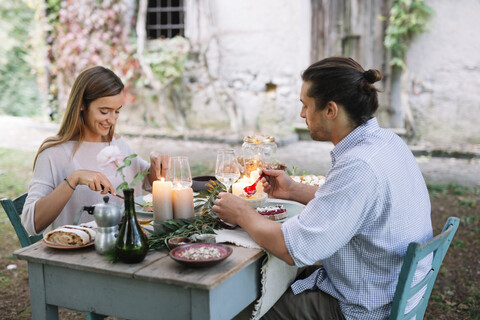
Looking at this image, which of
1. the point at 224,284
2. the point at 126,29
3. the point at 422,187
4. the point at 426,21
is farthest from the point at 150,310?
the point at 126,29

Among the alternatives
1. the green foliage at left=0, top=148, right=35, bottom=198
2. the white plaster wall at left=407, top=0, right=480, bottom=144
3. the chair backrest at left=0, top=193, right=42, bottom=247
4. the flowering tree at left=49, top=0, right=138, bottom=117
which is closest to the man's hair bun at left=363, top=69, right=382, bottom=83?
the chair backrest at left=0, top=193, right=42, bottom=247

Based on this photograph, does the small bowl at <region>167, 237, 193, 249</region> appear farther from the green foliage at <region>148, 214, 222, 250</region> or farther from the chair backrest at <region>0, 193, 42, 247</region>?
the chair backrest at <region>0, 193, 42, 247</region>

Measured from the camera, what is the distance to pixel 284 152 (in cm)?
788

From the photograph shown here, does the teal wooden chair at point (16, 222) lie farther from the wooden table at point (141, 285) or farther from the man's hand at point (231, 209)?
the man's hand at point (231, 209)

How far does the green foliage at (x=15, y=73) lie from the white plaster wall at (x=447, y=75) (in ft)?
30.5

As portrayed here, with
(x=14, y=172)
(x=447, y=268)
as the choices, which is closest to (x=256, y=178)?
(x=447, y=268)

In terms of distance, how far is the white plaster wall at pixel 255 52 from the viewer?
338 inches

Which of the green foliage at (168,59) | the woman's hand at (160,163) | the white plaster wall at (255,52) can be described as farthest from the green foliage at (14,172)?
the woman's hand at (160,163)

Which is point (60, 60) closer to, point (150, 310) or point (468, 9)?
point (468, 9)

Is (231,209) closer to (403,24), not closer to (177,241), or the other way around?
(177,241)

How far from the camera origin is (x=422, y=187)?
1998 millimetres

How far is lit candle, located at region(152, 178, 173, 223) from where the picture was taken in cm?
218

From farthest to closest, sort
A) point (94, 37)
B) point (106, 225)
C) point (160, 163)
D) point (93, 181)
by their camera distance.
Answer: point (94, 37) < point (160, 163) < point (93, 181) < point (106, 225)

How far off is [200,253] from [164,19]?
347 inches
